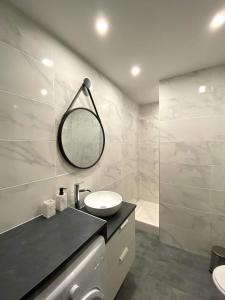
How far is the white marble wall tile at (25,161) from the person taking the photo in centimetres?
88

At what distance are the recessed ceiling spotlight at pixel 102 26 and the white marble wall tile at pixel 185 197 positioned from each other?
181cm

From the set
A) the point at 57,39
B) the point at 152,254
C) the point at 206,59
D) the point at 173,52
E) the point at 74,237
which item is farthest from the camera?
the point at 152,254

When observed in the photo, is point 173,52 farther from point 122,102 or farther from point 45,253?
point 45,253

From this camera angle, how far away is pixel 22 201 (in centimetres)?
96

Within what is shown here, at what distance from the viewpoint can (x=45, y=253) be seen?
2.34 feet

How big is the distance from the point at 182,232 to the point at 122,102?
6.67 feet

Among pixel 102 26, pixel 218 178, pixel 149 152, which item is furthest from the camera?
pixel 149 152

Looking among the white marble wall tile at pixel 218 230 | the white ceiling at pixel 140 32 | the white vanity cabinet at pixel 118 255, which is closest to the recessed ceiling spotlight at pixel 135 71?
the white ceiling at pixel 140 32

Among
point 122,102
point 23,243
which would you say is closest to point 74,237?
point 23,243

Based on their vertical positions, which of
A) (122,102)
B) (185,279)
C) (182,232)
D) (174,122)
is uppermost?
(122,102)

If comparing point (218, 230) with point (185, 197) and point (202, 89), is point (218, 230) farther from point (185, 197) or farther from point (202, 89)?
point (202, 89)

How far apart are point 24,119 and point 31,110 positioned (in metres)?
0.09

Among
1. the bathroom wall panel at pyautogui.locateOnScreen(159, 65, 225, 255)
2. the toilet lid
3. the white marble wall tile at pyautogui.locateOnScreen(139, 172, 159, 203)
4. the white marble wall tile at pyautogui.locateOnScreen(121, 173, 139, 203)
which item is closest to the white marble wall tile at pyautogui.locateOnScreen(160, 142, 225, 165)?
the bathroom wall panel at pyautogui.locateOnScreen(159, 65, 225, 255)

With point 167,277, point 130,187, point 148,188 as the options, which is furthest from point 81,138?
point 148,188
